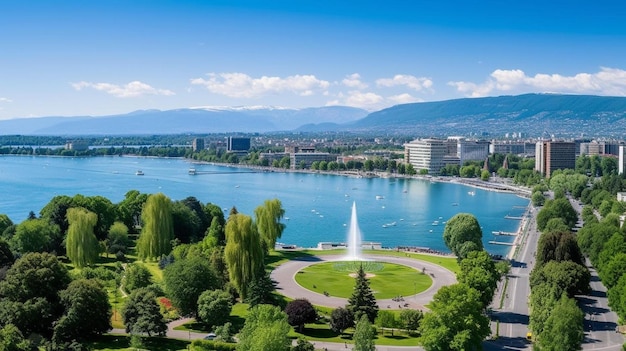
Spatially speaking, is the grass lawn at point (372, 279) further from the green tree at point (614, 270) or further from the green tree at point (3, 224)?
the green tree at point (3, 224)

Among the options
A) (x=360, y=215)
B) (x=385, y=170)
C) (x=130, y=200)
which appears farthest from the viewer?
(x=385, y=170)

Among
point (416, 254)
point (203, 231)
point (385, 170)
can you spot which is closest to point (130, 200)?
point (203, 231)

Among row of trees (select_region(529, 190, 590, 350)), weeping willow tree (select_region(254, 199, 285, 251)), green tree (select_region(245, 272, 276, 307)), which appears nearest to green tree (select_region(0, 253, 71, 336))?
green tree (select_region(245, 272, 276, 307))

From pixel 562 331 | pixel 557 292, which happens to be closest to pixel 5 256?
pixel 562 331

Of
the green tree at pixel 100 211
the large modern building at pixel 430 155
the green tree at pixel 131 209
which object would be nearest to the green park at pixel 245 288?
the green tree at pixel 100 211

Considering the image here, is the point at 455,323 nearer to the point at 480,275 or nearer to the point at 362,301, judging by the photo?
the point at 362,301

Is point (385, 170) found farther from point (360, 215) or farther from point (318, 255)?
point (318, 255)

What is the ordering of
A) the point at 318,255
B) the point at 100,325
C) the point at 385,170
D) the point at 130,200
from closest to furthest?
the point at 100,325 < the point at 318,255 < the point at 130,200 < the point at 385,170
